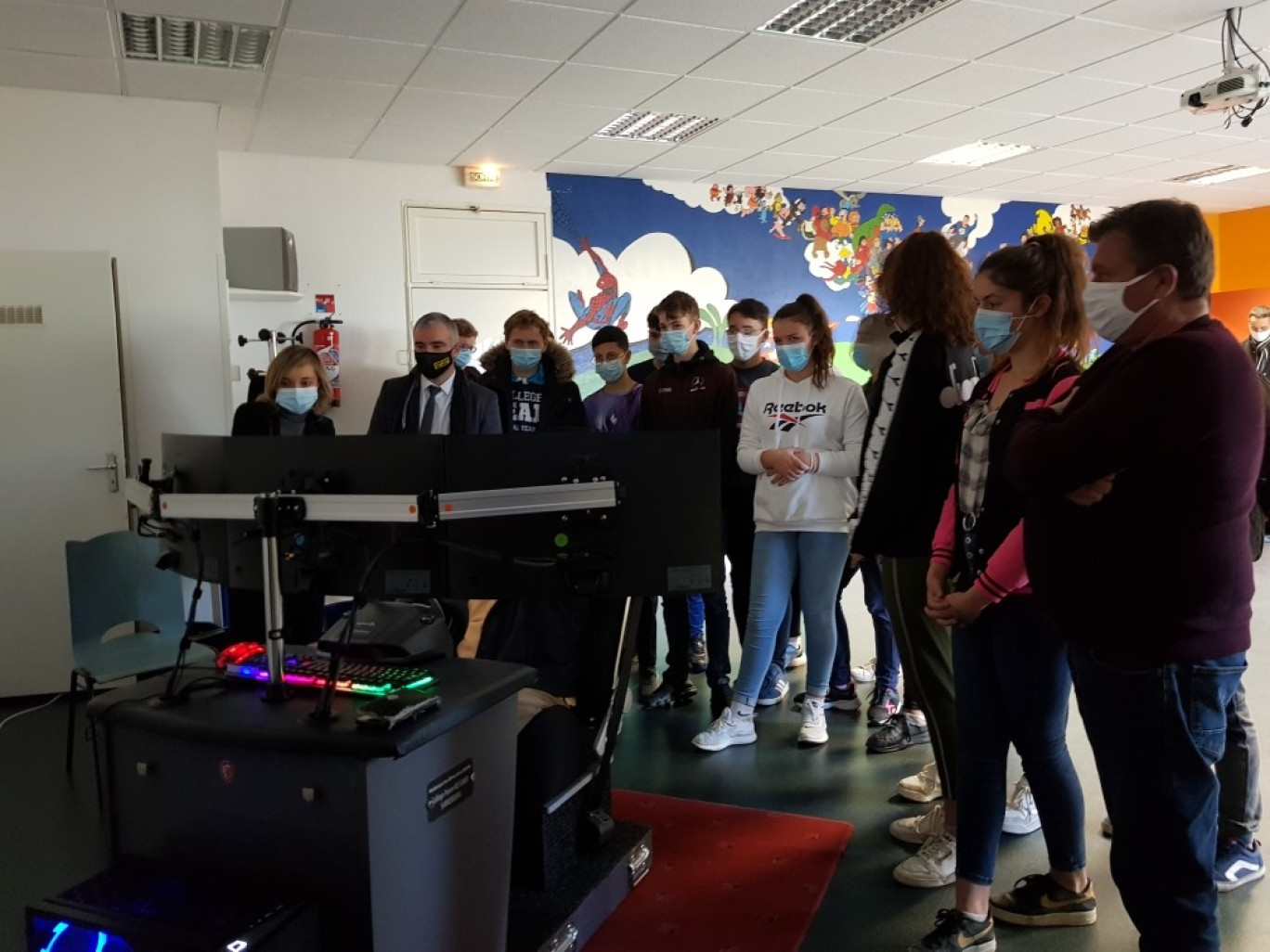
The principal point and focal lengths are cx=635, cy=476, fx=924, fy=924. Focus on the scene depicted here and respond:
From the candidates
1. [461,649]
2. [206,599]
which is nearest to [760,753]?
[461,649]

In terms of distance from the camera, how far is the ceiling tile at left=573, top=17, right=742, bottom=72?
12.5 feet

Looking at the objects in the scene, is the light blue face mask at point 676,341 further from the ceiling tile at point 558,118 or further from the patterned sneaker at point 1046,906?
the patterned sneaker at point 1046,906

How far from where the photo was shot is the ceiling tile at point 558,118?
4832mm

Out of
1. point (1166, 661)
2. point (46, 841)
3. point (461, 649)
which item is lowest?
point (46, 841)

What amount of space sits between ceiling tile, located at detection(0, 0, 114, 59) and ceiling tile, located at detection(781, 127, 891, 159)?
3.68 meters

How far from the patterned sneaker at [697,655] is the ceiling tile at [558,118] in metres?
2.79

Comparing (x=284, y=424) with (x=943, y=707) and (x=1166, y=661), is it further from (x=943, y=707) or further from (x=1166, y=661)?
(x=1166, y=661)

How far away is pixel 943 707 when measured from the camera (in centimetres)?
219

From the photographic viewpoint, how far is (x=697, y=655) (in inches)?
160

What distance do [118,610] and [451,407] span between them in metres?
1.36

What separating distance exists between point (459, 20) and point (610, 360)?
57.9 inches

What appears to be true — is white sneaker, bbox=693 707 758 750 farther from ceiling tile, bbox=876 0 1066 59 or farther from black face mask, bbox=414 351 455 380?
ceiling tile, bbox=876 0 1066 59

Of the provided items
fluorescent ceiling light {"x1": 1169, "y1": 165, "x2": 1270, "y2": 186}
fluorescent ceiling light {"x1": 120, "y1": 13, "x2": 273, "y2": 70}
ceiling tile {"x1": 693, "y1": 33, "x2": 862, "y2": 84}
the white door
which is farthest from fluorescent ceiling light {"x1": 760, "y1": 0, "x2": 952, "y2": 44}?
fluorescent ceiling light {"x1": 1169, "y1": 165, "x2": 1270, "y2": 186}

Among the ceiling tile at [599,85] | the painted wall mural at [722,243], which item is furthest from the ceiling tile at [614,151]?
the ceiling tile at [599,85]
